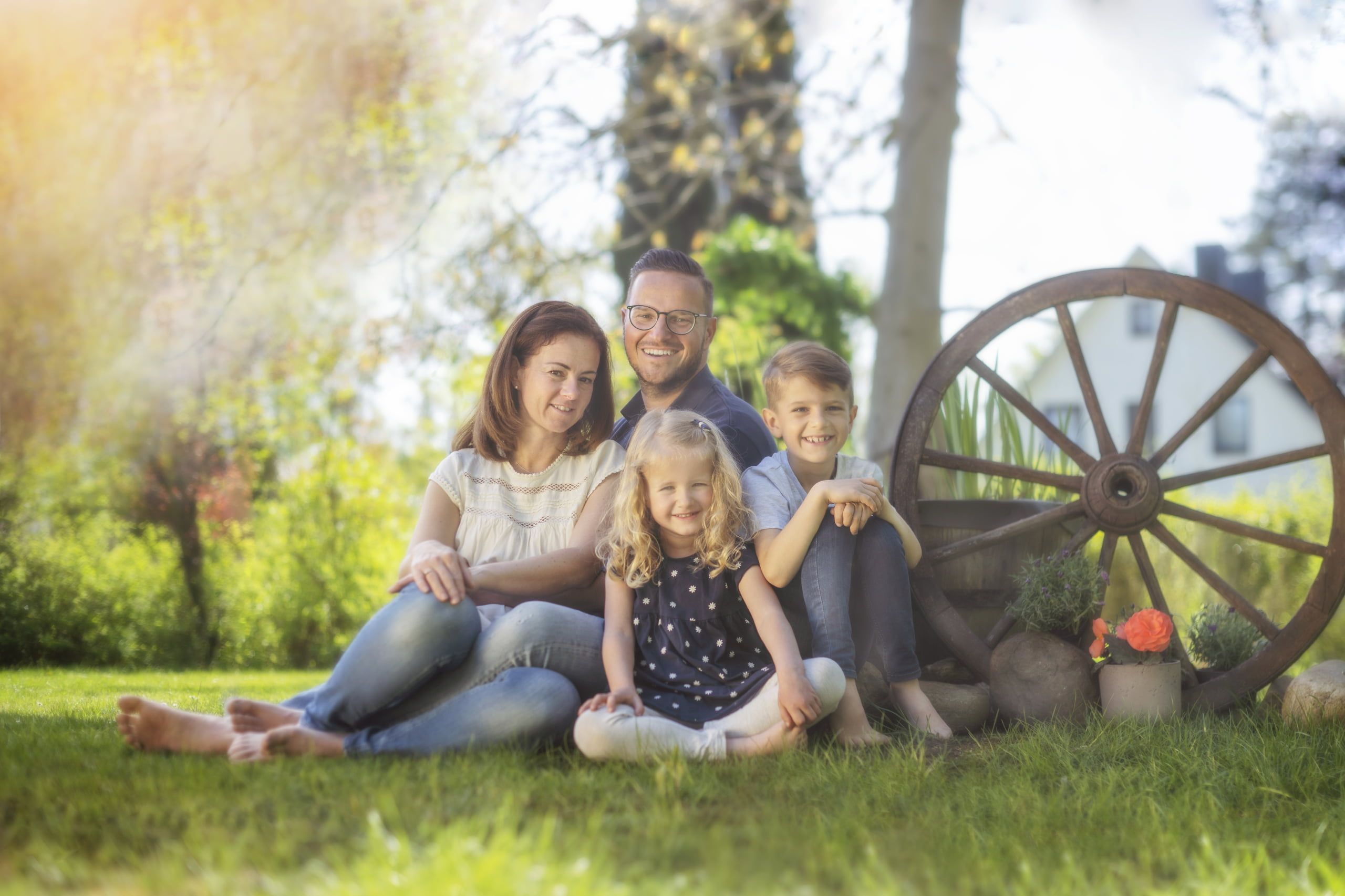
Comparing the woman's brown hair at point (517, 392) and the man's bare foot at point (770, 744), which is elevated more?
the woman's brown hair at point (517, 392)

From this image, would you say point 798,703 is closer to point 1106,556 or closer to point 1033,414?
point 1106,556

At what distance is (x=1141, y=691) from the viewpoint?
2926 mm

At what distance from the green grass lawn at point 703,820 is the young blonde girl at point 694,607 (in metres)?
0.18

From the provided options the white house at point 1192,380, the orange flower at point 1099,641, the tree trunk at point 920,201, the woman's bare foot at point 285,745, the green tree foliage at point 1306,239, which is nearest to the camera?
the woman's bare foot at point 285,745

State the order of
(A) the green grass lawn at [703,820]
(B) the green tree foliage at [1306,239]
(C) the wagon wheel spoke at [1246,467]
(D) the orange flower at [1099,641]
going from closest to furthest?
1. (A) the green grass lawn at [703,820]
2. (D) the orange flower at [1099,641]
3. (C) the wagon wheel spoke at [1246,467]
4. (B) the green tree foliage at [1306,239]

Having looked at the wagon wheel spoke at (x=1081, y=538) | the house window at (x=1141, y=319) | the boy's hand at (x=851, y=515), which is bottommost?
the wagon wheel spoke at (x=1081, y=538)

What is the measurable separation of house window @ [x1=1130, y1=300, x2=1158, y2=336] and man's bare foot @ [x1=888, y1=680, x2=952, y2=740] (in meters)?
16.3

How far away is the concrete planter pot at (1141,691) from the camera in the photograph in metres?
2.92

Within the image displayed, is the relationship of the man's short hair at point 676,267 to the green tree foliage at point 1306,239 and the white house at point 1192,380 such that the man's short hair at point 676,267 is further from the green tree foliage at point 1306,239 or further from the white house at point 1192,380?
the green tree foliage at point 1306,239

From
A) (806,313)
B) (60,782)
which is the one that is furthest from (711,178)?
(60,782)

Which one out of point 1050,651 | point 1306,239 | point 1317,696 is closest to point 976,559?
point 1050,651

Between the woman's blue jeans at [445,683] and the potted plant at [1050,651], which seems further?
the potted plant at [1050,651]

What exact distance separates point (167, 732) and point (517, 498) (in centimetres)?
98

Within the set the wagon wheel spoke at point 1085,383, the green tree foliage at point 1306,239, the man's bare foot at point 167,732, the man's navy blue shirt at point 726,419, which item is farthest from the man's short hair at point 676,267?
the green tree foliage at point 1306,239
